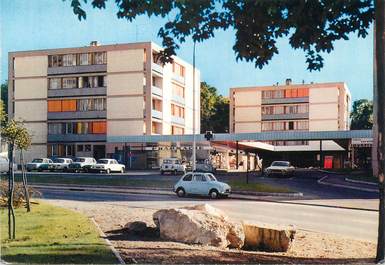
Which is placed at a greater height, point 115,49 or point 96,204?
point 115,49

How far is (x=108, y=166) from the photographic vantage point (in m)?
28.4

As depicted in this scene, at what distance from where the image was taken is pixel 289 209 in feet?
65.6

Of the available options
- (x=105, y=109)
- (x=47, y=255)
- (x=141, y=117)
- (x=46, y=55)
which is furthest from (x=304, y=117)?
(x=47, y=255)

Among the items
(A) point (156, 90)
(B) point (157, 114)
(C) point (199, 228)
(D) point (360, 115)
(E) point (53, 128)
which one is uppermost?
(D) point (360, 115)

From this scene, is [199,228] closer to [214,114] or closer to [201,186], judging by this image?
[201,186]

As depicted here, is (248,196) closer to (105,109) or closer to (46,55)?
(46,55)

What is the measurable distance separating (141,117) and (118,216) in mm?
21197

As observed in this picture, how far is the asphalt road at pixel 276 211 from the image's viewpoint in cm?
1577

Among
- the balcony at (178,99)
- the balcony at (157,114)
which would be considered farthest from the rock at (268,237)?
the balcony at (157,114)

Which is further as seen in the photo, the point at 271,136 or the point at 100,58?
the point at 271,136

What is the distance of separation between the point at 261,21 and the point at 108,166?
64.6 ft

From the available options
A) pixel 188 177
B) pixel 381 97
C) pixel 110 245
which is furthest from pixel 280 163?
pixel 110 245

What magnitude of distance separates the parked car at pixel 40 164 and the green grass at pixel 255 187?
10.0 metres

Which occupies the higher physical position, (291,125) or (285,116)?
(285,116)
